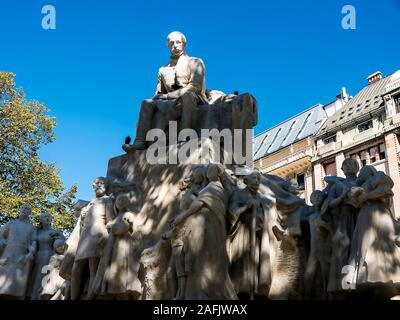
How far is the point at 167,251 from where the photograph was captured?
8.11 meters

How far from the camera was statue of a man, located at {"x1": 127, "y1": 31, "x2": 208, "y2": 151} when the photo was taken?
33.7 ft

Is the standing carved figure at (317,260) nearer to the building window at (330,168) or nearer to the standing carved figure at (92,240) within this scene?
the standing carved figure at (92,240)

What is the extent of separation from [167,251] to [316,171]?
34.4 meters

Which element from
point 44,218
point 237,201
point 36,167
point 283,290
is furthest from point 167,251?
point 36,167

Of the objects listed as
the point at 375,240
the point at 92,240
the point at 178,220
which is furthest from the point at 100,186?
the point at 375,240

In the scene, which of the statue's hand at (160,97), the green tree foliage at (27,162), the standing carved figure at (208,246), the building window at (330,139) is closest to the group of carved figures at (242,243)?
the standing carved figure at (208,246)

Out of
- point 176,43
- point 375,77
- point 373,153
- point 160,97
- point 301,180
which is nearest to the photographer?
point 160,97

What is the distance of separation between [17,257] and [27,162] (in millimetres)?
16686

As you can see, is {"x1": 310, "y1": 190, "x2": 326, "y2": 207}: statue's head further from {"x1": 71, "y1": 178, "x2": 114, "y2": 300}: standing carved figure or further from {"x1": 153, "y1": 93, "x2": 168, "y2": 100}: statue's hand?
{"x1": 153, "y1": 93, "x2": 168, "y2": 100}: statue's hand

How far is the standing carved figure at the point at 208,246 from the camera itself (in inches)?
274

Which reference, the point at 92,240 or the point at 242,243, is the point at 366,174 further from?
the point at 92,240

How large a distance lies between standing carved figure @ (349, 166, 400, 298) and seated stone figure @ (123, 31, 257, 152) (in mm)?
3208

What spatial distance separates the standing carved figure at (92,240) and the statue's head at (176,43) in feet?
13.8

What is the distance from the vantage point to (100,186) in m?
9.51
